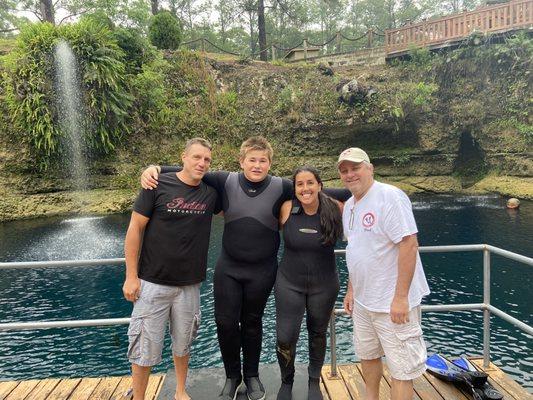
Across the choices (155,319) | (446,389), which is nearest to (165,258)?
(155,319)

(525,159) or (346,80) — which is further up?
(346,80)

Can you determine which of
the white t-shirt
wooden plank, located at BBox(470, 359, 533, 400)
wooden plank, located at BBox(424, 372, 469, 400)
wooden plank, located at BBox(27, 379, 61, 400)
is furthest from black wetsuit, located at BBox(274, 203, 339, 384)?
wooden plank, located at BBox(27, 379, 61, 400)

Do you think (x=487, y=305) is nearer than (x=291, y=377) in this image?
No

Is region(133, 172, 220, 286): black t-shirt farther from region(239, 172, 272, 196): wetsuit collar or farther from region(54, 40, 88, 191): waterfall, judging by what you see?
region(54, 40, 88, 191): waterfall

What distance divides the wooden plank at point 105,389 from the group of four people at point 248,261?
1.69 ft

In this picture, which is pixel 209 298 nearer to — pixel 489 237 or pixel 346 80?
pixel 489 237

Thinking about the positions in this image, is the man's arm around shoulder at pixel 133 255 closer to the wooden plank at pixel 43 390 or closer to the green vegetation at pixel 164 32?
the wooden plank at pixel 43 390

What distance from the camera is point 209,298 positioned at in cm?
869

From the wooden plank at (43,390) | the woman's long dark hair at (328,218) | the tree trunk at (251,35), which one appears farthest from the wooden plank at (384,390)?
the tree trunk at (251,35)

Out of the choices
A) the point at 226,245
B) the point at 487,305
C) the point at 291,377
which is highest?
the point at 226,245

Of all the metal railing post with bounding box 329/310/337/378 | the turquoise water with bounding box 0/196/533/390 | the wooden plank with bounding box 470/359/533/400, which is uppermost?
the metal railing post with bounding box 329/310/337/378

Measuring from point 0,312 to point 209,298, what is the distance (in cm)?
418

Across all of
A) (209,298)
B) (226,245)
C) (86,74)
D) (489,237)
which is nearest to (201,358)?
(209,298)

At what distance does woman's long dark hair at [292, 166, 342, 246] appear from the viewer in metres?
2.89
